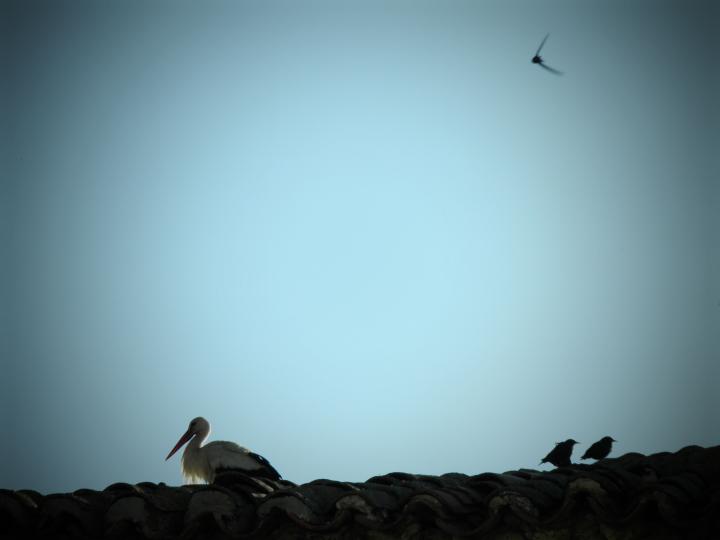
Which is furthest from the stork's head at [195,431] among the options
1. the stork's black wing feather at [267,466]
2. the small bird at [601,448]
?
the small bird at [601,448]

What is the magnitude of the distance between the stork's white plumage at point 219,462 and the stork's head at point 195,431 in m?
1.71

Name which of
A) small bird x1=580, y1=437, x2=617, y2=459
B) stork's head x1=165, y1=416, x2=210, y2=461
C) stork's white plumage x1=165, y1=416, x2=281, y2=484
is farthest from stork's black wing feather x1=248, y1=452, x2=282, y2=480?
small bird x1=580, y1=437, x2=617, y2=459

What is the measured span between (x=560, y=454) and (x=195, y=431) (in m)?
4.02

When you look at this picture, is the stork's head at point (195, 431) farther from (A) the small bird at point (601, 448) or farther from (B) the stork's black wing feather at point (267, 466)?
(A) the small bird at point (601, 448)

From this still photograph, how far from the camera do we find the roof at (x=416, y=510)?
371 centimetres

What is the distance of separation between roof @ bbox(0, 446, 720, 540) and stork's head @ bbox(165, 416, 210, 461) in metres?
5.26

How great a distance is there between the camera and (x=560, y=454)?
8133 millimetres

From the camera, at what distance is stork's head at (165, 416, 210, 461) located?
9.24 metres

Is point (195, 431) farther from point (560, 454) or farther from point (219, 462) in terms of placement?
point (560, 454)

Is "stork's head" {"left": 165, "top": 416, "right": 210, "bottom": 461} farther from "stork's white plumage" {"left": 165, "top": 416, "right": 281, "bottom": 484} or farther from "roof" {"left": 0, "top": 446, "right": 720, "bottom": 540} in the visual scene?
"roof" {"left": 0, "top": 446, "right": 720, "bottom": 540}

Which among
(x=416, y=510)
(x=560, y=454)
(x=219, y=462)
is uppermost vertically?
(x=560, y=454)

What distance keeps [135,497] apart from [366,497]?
112 centimetres

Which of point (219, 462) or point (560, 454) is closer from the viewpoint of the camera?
point (219, 462)

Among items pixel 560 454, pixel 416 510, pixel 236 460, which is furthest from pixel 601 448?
pixel 416 510
